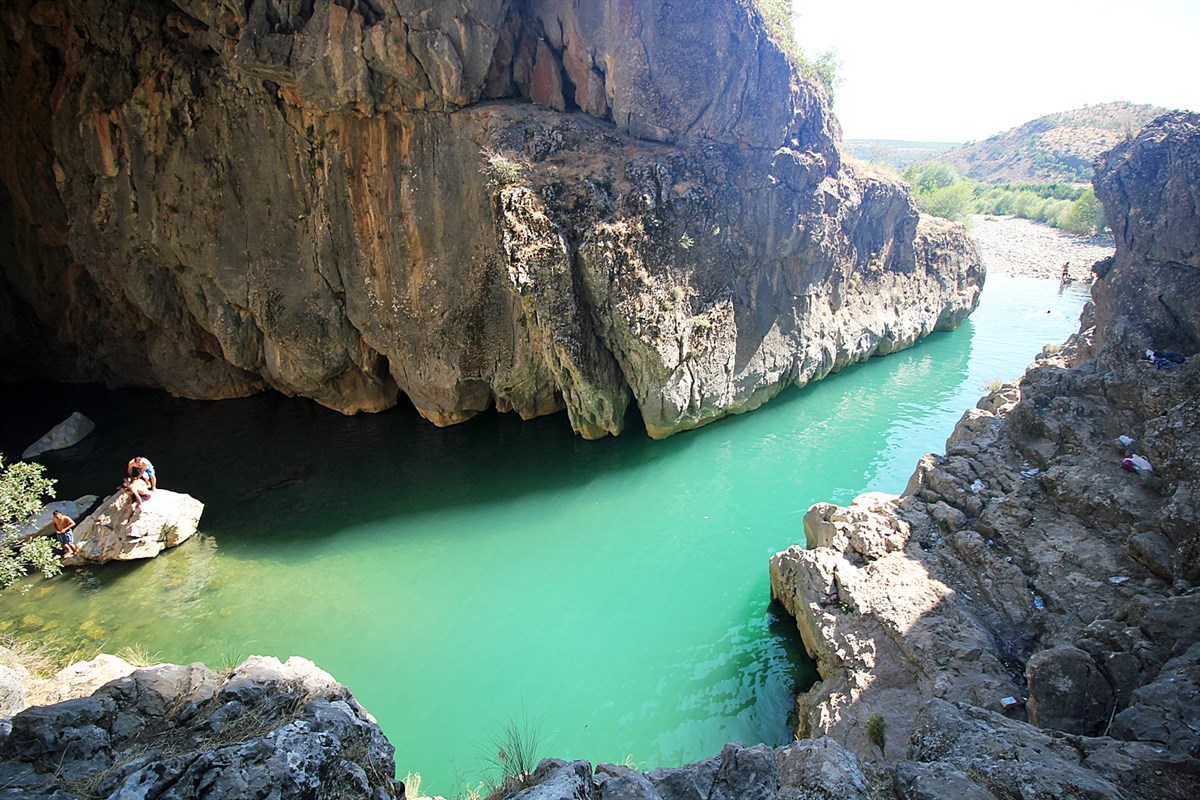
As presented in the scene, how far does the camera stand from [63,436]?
16453 millimetres

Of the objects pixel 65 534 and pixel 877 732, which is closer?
pixel 877 732

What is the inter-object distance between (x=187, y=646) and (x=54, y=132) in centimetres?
1633

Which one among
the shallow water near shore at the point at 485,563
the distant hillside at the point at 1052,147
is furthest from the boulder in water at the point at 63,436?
the distant hillside at the point at 1052,147

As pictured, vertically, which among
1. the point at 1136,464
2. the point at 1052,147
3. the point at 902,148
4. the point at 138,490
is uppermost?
the point at 902,148

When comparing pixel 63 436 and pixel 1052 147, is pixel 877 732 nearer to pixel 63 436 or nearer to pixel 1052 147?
pixel 63 436

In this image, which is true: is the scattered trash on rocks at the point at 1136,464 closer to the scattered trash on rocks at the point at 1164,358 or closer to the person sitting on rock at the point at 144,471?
the scattered trash on rocks at the point at 1164,358

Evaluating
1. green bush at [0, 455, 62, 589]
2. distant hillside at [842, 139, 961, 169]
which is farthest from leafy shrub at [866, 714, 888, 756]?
distant hillside at [842, 139, 961, 169]

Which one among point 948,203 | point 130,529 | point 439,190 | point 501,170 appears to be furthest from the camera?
point 948,203

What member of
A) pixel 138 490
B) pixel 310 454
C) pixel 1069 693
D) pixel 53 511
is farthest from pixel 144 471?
pixel 1069 693

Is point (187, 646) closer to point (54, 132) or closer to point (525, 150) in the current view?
point (525, 150)

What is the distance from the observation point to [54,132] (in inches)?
660

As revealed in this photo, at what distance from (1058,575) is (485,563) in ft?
30.3

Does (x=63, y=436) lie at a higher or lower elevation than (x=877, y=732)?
lower

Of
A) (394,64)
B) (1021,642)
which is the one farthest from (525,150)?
(1021,642)
